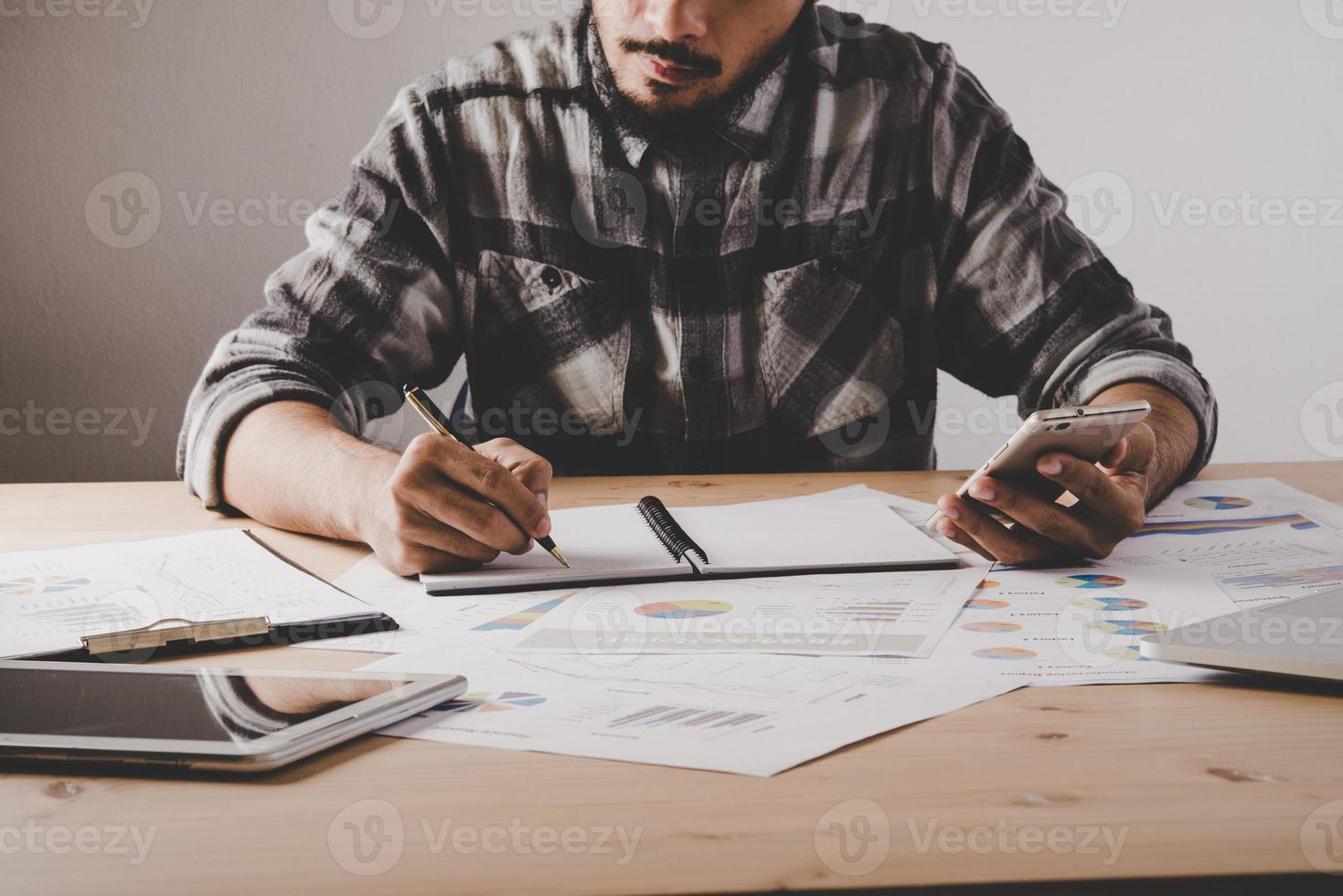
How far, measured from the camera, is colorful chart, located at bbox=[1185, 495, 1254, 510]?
1.09 meters

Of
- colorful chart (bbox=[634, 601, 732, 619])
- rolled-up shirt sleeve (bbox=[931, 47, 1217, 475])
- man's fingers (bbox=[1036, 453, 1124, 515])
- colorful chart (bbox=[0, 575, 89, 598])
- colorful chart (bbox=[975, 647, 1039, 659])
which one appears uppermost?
rolled-up shirt sleeve (bbox=[931, 47, 1217, 475])

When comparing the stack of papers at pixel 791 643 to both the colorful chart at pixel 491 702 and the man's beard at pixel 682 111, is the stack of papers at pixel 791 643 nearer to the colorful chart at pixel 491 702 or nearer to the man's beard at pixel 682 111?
the colorful chart at pixel 491 702

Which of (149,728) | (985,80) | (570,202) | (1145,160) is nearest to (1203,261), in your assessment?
(1145,160)

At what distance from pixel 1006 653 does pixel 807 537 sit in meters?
0.29

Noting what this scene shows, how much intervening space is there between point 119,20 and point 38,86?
0.64ft

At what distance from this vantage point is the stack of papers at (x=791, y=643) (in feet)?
1.92

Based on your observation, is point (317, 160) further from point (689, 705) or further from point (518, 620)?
point (689, 705)

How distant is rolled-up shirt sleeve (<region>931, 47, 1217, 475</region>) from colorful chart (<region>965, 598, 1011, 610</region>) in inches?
20.9

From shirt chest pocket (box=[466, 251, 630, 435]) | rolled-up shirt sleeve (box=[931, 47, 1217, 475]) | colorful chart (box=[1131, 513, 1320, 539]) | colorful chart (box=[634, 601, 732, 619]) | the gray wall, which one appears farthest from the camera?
the gray wall

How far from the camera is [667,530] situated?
976 mm

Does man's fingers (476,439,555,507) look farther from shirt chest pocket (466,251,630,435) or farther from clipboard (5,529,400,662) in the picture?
shirt chest pocket (466,251,630,435)

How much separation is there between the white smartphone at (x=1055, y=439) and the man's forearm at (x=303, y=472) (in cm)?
46

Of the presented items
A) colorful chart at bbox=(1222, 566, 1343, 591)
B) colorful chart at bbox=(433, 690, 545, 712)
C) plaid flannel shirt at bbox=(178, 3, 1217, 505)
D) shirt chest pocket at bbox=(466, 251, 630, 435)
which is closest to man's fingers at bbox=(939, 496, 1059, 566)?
colorful chart at bbox=(1222, 566, 1343, 591)

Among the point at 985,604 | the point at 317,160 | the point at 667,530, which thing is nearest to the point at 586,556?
the point at 667,530
